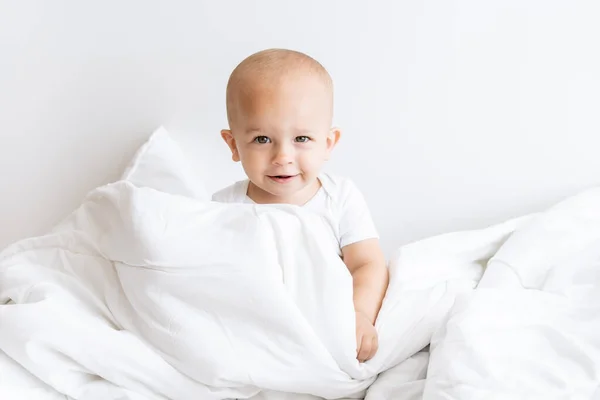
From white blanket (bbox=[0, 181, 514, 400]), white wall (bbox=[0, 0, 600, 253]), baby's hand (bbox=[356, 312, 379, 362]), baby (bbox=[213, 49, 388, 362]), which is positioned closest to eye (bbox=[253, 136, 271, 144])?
baby (bbox=[213, 49, 388, 362])

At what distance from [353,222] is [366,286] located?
5.7 inches

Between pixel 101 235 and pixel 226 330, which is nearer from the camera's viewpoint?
pixel 226 330

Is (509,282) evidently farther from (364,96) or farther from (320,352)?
(364,96)

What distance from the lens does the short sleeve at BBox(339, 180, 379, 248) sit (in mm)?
1277

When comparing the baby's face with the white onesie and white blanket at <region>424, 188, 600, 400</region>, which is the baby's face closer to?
the white onesie

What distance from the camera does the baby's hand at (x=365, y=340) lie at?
1026 mm

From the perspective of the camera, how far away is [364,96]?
159 cm

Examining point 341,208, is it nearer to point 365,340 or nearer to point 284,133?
point 284,133

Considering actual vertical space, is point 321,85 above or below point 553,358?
above

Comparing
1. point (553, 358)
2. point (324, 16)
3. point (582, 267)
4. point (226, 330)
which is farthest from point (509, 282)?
point (324, 16)

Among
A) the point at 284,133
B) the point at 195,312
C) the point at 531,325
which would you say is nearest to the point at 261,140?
the point at 284,133

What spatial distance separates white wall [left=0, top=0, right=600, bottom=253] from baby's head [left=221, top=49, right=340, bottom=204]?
0.40m

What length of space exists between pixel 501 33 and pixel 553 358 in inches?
30.2

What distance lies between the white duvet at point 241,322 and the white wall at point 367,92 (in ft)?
1.64
